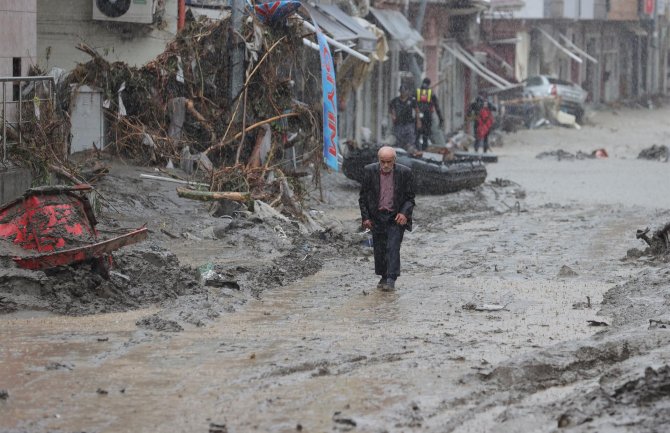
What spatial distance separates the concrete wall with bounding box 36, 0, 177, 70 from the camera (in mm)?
18953

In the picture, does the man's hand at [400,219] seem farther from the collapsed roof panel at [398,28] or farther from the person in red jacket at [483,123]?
the person in red jacket at [483,123]

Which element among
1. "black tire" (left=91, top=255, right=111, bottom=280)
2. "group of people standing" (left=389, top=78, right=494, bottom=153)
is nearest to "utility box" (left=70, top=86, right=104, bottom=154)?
"black tire" (left=91, top=255, right=111, bottom=280)

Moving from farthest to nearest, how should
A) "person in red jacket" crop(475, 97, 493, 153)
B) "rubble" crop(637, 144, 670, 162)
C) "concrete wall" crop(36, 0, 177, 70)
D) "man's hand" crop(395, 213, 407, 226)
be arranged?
"person in red jacket" crop(475, 97, 493, 153), "rubble" crop(637, 144, 670, 162), "concrete wall" crop(36, 0, 177, 70), "man's hand" crop(395, 213, 407, 226)

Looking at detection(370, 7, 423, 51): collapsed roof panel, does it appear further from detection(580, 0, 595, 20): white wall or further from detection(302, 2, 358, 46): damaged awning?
detection(580, 0, 595, 20): white wall

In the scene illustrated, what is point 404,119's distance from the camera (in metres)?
28.3

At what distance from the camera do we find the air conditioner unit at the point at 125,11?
18828 millimetres

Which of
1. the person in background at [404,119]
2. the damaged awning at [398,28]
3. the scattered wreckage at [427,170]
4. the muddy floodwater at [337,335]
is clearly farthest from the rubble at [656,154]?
the muddy floodwater at [337,335]

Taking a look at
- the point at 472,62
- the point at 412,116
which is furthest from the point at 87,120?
the point at 472,62

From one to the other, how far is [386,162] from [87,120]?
22.7 ft

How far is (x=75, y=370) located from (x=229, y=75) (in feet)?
35.1

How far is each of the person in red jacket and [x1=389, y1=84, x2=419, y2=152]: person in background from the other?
464 cm

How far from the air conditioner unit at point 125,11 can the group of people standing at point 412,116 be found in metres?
9.96

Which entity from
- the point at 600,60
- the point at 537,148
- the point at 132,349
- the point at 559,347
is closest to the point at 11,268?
the point at 132,349

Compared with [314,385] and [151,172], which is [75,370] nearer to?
[314,385]
